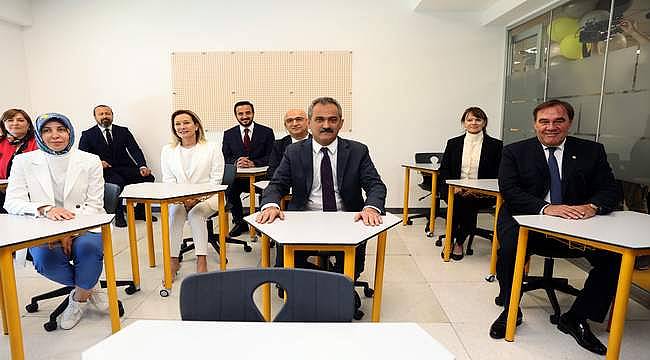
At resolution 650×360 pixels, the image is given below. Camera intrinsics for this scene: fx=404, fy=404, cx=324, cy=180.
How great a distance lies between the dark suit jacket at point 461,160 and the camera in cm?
396

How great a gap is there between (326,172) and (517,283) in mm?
1327

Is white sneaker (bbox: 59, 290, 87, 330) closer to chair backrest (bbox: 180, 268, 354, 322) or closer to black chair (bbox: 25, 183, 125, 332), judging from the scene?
black chair (bbox: 25, 183, 125, 332)

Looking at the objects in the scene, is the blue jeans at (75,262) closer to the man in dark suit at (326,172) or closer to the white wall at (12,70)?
the man in dark suit at (326,172)

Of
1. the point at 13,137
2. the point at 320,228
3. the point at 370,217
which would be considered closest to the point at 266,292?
the point at 320,228

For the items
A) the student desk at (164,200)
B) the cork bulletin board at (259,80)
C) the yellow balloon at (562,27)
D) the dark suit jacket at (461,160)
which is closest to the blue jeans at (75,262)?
the student desk at (164,200)

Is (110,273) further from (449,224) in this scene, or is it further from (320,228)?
(449,224)

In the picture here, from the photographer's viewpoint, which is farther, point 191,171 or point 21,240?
point 191,171

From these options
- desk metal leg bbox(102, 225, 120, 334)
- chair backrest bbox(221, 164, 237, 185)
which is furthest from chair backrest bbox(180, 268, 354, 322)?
chair backrest bbox(221, 164, 237, 185)

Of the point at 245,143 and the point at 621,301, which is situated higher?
the point at 245,143

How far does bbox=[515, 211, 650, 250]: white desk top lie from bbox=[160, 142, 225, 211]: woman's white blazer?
248 centimetres

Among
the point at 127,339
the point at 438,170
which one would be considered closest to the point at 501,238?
the point at 438,170

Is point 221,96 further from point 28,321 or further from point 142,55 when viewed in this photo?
point 28,321

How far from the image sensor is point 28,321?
262cm

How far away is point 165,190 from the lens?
3.11 meters
